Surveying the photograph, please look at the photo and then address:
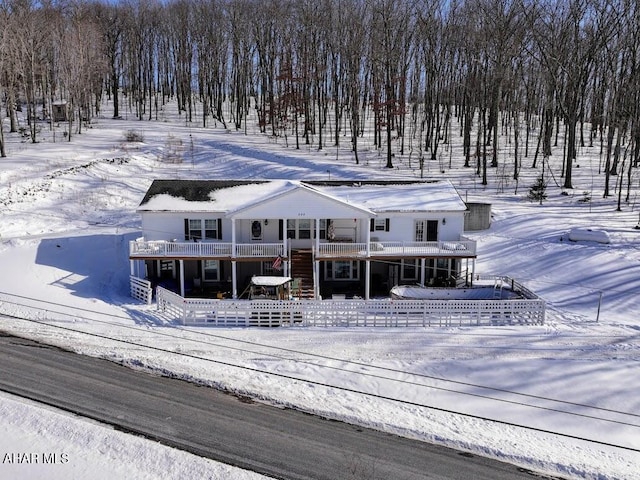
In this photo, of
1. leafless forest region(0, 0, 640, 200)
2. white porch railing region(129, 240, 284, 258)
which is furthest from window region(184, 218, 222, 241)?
leafless forest region(0, 0, 640, 200)

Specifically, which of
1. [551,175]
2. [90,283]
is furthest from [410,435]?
[551,175]

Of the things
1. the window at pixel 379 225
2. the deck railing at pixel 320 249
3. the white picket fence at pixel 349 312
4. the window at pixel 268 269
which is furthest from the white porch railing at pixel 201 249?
the window at pixel 379 225

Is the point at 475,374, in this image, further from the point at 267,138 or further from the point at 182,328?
the point at 267,138

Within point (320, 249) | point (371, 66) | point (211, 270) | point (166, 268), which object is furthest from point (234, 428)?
point (371, 66)

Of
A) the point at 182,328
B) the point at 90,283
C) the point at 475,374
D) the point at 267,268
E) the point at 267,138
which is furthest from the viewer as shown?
the point at 267,138

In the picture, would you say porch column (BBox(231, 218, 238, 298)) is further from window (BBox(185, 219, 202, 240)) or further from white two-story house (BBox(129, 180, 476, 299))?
window (BBox(185, 219, 202, 240))

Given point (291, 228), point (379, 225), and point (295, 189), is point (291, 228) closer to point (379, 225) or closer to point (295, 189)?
point (295, 189)
